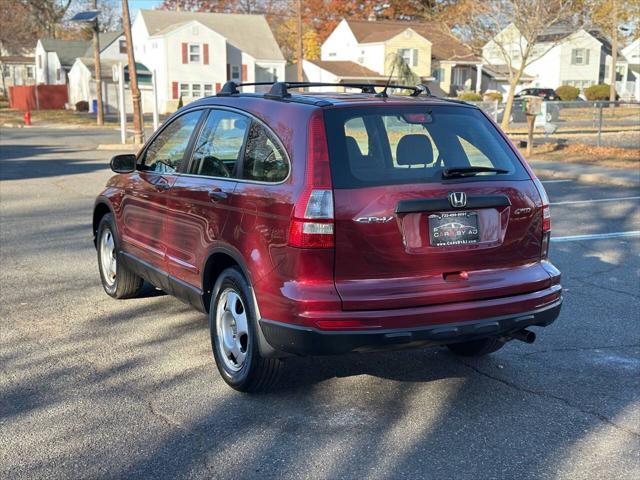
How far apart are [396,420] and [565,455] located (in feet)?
3.08

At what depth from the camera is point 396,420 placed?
14.7 feet

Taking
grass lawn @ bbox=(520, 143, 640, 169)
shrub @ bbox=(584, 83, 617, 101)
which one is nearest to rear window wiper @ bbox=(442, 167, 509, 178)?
grass lawn @ bbox=(520, 143, 640, 169)

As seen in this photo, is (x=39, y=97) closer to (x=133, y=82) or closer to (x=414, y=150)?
(x=133, y=82)

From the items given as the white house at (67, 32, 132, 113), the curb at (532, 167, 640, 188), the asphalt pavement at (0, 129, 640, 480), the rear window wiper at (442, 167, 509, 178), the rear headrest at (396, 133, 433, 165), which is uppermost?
the white house at (67, 32, 132, 113)

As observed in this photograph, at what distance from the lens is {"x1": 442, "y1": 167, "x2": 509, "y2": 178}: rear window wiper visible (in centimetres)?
454

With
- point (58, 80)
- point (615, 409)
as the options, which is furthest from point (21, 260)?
point (58, 80)

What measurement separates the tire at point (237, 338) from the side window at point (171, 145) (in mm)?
1287

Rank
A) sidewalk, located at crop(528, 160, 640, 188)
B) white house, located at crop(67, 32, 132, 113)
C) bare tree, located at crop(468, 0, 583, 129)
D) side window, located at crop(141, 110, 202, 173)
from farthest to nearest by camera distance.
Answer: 1. white house, located at crop(67, 32, 132, 113)
2. bare tree, located at crop(468, 0, 583, 129)
3. sidewalk, located at crop(528, 160, 640, 188)
4. side window, located at crop(141, 110, 202, 173)

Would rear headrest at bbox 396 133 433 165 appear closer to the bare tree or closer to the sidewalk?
the sidewalk

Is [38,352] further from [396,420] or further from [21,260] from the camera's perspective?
[21,260]

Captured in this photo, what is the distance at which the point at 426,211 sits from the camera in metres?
4.35

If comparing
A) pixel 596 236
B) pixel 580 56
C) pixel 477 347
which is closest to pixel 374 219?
pixel 477 347

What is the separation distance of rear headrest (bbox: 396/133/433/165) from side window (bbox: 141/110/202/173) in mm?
1700

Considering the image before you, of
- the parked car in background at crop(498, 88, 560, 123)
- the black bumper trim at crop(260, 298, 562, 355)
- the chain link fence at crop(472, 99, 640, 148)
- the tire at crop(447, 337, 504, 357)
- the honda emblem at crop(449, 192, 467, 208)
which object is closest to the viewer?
the black bumper trim at crop(260, 298, 562, 355)
